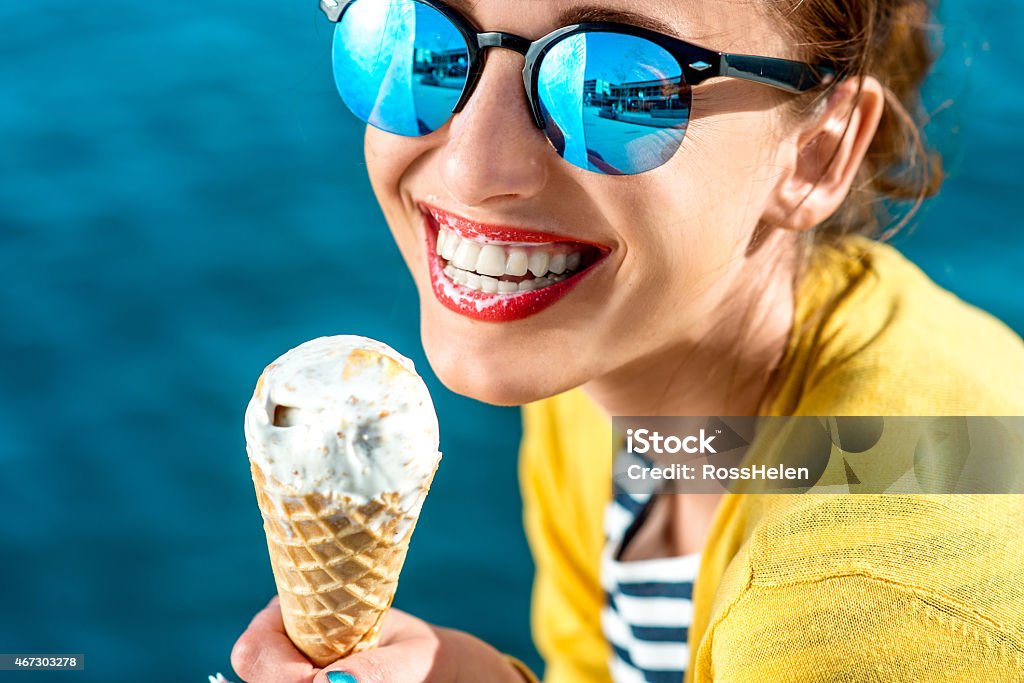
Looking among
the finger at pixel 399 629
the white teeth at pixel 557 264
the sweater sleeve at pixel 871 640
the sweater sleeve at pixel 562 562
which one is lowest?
the sweater sleeve at pixel 562 562

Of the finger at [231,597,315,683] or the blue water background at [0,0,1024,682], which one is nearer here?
the finger at [231,597,315,683]

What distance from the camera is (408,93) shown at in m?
1.46

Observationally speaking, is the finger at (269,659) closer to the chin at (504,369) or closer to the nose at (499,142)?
the chin at (504,369)

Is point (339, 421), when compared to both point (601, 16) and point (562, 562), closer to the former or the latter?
A: point (601, 16)

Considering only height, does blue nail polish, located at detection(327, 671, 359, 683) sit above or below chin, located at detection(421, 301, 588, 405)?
below

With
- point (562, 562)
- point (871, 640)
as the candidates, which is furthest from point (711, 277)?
point (562, 562)

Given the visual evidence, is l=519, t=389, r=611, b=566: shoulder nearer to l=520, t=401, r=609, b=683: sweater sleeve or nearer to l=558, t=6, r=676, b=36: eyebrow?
l=520, t=401, r=609, b=683: sweater sleeve

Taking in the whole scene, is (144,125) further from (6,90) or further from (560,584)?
(560,584)

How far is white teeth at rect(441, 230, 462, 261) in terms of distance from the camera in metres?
1.50

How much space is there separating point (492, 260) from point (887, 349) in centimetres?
58

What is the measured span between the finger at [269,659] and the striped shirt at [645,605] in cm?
79

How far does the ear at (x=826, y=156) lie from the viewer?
1519 millimetres

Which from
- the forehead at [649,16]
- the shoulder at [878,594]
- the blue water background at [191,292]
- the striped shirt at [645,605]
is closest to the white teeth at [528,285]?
the forehead at [649,16]

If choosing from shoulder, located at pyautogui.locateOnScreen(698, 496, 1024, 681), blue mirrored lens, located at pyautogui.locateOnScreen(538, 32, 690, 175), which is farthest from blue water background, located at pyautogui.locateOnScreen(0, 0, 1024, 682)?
shoulder, located at pyautogui.locateOnScreen(698, 496, 1024, 681)
